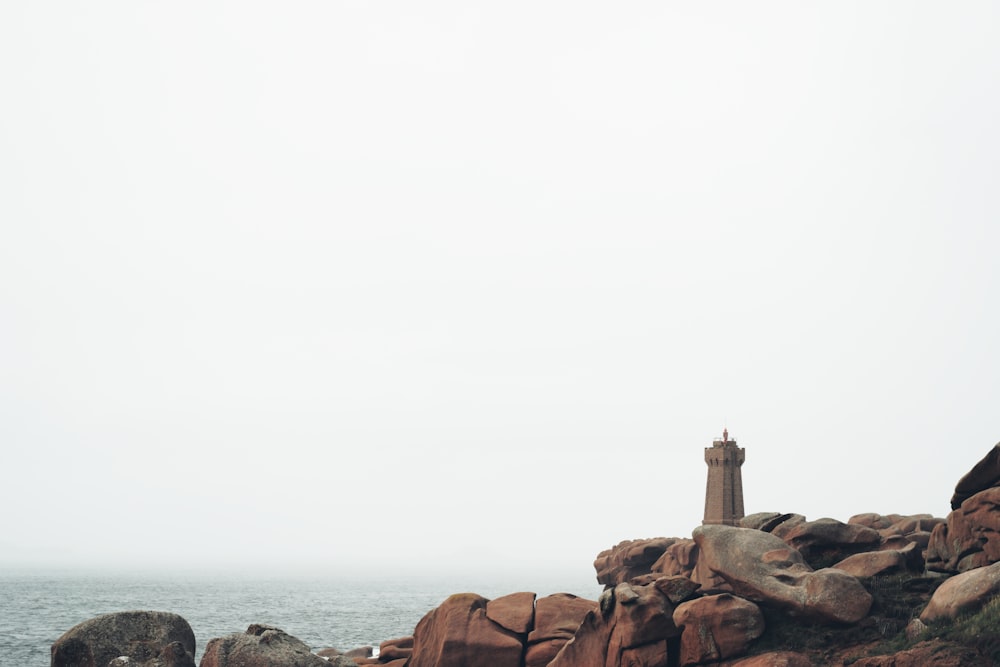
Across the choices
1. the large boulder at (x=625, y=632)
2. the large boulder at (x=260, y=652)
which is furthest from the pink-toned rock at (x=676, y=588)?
the large boulder at (x=260, y=652)

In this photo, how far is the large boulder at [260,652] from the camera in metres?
26.6

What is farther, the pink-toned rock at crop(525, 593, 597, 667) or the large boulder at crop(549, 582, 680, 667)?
the pink-toned rock at crop(525, 593, 597, 667)

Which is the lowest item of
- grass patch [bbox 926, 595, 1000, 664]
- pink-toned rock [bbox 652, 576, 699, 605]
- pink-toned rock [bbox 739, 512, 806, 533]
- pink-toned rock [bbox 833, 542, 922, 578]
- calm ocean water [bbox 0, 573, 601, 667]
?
calm ocean water [bbox 0, 573, 601, 667]

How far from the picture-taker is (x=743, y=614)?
25.8 meters

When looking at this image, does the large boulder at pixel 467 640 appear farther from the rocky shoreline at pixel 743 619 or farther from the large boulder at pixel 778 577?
the large boulder at pixel 778 577

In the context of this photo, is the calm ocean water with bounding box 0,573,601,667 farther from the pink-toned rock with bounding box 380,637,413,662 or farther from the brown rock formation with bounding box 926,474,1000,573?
the brown rock formation with bounding box 926,474,1000,573

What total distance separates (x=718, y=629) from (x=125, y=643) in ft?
62.0

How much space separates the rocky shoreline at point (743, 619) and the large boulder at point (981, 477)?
4cm

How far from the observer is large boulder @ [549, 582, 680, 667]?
2583cm

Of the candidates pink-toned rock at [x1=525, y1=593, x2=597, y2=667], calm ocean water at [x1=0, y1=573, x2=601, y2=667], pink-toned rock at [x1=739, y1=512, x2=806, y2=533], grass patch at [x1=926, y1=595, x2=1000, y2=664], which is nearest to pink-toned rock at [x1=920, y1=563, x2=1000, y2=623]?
grass patch at [x1=926, y1=595, x2=1000, y2=664]

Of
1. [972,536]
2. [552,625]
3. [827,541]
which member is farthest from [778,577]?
[552,625]

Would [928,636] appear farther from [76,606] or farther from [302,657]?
[76,606]

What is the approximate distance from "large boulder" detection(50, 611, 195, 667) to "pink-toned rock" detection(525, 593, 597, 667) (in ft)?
37.4

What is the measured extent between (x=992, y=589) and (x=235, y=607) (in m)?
98.7
